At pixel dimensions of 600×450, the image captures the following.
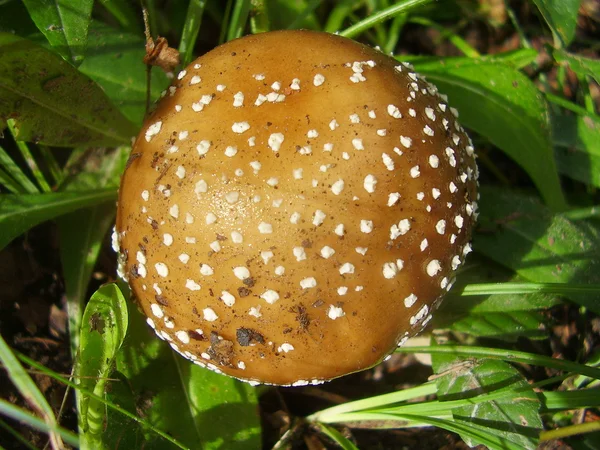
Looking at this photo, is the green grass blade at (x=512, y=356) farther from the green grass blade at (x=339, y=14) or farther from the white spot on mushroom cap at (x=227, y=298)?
the green grass blade at (x=339, y=14)

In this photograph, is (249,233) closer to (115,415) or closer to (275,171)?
(275,171)

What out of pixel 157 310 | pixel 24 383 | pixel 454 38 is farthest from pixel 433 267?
pixel 454 38

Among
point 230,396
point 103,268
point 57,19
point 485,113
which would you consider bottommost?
point 230,396

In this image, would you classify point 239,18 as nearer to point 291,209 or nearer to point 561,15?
point 291,209

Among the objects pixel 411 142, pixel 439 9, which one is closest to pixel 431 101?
pixel 411 142

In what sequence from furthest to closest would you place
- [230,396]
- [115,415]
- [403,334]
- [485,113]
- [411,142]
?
[485,113] → [230,396] → [115,415] → [403,334] → [411,142]

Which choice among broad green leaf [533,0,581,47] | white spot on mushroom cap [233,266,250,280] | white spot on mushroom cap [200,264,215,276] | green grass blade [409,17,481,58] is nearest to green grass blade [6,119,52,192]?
white spot on mushroom cap [200,264,215,276]

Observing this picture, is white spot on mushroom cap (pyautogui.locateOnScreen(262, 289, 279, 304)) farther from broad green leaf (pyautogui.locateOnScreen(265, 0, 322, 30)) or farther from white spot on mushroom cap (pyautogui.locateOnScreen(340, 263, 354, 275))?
broad green leaf (pyautogui.locateOnScreen(265, 0, 322, 30))
